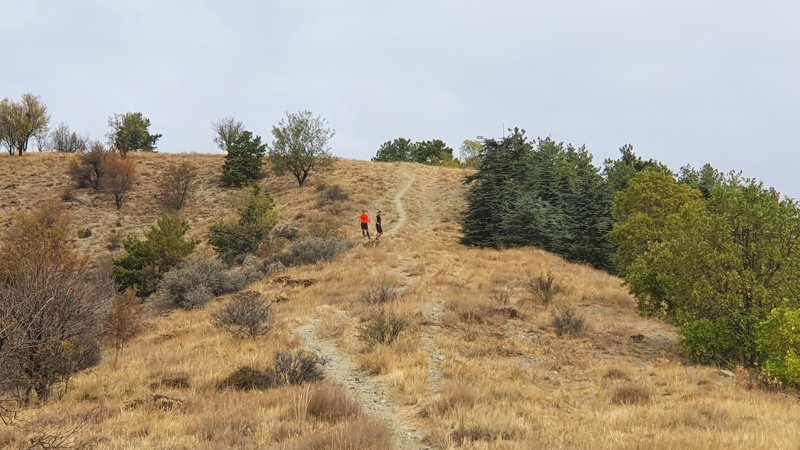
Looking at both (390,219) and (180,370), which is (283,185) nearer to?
(390,219)

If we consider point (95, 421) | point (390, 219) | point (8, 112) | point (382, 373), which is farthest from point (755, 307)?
point (8, 112)

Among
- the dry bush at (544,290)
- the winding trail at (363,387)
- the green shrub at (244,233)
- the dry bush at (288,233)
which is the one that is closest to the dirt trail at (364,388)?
the winding trail at (363,387)

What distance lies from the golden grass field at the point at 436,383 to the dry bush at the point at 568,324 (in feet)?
0.93

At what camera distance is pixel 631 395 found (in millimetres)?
9539

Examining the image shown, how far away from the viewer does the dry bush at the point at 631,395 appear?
924 cm

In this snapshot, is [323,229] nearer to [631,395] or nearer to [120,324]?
[120,324]

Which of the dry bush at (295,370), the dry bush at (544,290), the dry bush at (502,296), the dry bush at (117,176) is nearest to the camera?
the dry bush at (295,370)

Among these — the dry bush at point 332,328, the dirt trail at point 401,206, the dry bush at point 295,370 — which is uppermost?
the dirt trail at point 401,206

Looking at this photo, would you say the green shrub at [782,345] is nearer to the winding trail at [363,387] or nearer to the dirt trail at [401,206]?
the winding trail at [363,387]

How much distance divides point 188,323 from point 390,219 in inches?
1018

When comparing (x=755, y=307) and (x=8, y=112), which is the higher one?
(x=8, y=112)

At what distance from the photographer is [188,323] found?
17641 millimetres

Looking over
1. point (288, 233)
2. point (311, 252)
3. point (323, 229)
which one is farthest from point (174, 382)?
point (288, 233)

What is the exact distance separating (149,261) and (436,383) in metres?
22.6
